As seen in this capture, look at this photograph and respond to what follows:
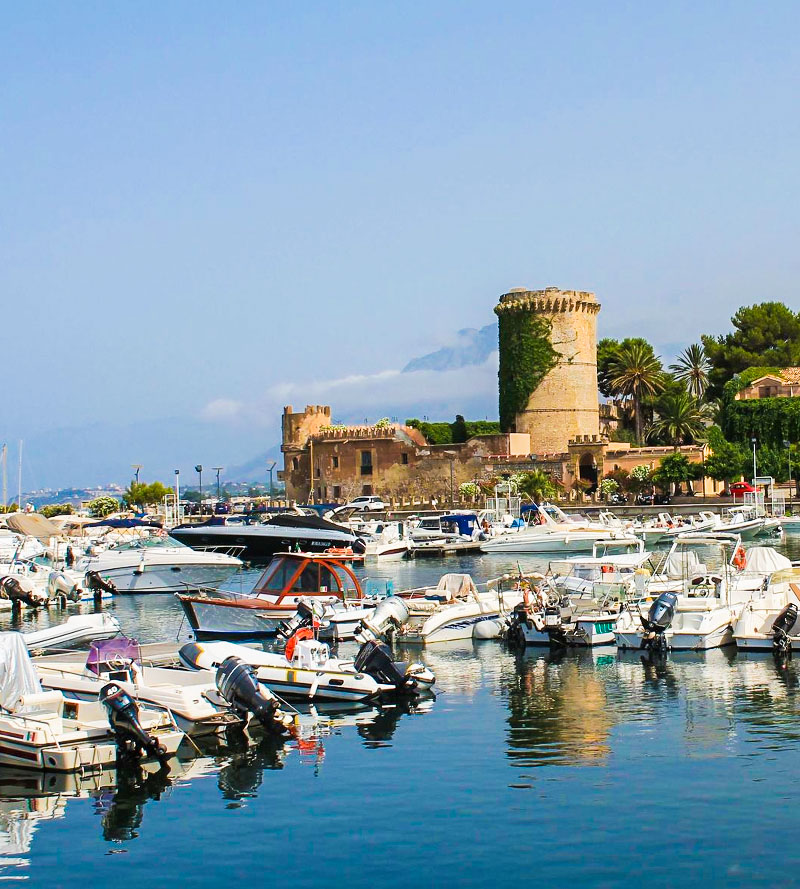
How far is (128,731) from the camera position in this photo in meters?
14.8

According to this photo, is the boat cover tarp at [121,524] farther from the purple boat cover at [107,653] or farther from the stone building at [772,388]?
the purple boat cover at [107,653]

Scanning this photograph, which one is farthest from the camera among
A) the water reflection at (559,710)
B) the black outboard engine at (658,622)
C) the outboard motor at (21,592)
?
the outboard motor at (21,592)

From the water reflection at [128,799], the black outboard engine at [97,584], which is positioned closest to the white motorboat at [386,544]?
the black outboard engine at [97,584]

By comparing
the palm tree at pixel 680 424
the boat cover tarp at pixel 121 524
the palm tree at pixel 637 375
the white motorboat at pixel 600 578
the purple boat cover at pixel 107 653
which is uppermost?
the palm tree at pixel 637 375

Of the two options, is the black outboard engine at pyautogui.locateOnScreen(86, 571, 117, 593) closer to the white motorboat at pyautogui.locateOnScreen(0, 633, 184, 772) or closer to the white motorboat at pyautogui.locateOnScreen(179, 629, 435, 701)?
the white motorboat at pyautogui.locateOnScreen(179, 629, 435, 701)

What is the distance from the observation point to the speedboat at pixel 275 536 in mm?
46969

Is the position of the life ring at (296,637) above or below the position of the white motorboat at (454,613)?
above

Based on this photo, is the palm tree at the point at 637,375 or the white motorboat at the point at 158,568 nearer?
the white motorboat at the point at 158,568

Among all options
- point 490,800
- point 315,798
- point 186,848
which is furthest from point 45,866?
point 490,800

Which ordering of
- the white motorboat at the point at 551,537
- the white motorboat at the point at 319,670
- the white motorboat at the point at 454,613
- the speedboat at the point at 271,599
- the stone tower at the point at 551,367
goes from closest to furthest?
1. the white motorboat at the point at 319,670
2. the white motorboat at the point at 454,613
3. the speedboat at the point at 271,599
4. the white motorboat at the point at 551,537
5. the stone tower at the point at 551,367

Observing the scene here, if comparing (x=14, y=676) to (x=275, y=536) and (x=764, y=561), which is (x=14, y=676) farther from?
(x=275, y=536)

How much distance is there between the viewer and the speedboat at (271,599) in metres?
24.9

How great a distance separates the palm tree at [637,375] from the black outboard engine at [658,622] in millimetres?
58515

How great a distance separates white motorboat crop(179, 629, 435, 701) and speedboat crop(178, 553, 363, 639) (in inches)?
241
